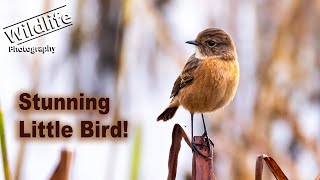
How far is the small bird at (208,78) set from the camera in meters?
2.56

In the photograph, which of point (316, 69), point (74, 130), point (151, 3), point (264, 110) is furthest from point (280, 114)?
point (74, 130)

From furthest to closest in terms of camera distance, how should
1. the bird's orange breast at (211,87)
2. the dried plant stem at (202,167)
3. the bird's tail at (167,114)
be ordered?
the bird's tail at (167,114) → the bird's orange breast at (211,87) → the dried plant stem at (202,167)

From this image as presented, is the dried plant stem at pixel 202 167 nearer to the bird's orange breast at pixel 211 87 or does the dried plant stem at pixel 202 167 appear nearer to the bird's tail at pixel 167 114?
the bird's orange breast at pixel 211 87

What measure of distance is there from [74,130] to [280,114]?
111 centimetres

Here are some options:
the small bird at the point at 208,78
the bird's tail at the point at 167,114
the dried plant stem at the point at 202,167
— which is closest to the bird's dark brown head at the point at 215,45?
the small bird at the point at 208,78

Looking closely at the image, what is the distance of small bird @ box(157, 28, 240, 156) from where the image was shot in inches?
101

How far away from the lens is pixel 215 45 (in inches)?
109

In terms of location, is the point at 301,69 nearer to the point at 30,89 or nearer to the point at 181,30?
the point at 181,30

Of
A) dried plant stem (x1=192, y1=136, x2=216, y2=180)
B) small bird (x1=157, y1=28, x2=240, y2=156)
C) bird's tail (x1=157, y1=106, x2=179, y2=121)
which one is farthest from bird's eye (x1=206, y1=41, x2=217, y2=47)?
dried plant stem (x1=192, y1=136, x2=216, y2=180)

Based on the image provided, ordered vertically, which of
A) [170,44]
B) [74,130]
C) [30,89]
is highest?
[170,44]

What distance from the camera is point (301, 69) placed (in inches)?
135

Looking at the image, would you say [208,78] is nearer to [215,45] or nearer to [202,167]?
[215,45]

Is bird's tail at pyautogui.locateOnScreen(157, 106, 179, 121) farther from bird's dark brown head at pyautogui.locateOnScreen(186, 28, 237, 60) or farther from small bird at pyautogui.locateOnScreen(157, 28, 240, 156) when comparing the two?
bird's dark brown head at pyautogui.locateOnScreen(186, 28, 237, 60)

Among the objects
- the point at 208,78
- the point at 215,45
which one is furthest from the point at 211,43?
the point at 208,78
